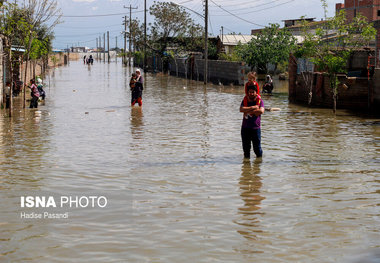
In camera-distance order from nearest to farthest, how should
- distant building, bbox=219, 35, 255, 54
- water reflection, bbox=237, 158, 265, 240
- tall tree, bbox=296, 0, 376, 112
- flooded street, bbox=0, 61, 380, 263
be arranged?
flooded street, bbox=0, 61, 380, 263 < water reflection, bbox=237, 158, 265, 240 < tall tree, bbox=296, 0, 376, 112 < distant building, bbox=219, 35, 255, 54

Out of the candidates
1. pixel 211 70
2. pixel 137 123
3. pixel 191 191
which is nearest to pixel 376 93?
pixel 137 123

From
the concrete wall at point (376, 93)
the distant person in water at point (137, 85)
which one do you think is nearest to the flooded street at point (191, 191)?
the concrete wall at point (376, 93)

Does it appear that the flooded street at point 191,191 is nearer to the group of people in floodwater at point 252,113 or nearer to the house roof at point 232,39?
the group of people in floodwater at point 252,113

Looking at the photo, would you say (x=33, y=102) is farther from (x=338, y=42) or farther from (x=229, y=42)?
(x=229, y=42)

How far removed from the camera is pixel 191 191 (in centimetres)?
846

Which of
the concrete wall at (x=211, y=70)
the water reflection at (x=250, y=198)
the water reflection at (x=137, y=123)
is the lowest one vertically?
the water reflection at (x=250, y=198)

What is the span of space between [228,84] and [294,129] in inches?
1031

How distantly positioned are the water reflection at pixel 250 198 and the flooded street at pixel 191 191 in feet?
0.06

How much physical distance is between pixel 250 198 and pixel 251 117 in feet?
10.2

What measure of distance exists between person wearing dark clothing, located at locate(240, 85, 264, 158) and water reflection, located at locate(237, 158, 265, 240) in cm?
34

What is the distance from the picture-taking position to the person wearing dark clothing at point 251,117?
10.6m

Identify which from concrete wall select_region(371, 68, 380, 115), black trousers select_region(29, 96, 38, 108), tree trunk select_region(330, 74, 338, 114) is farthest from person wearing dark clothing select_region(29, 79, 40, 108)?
concrete wall select_region(371, 68, 380, 115)

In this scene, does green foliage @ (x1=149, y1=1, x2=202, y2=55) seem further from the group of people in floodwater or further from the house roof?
the group of people in floodwater

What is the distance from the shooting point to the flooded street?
19.1 ft
